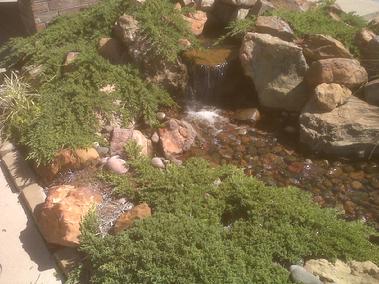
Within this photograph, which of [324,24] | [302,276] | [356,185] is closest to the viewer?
[302,276]

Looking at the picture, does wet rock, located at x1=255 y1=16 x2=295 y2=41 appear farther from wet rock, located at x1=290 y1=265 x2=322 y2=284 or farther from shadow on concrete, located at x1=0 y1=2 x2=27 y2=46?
shadow on concrete, located at x1=0 y1=2 x2=27 y2=46

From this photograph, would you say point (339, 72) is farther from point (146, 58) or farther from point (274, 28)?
point (146, 58)

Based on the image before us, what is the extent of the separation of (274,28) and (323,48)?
2.60 ft

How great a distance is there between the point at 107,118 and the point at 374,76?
3.72 metres

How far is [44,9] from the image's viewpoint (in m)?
6.51

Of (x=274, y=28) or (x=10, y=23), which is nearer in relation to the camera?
(x=274, y=28)

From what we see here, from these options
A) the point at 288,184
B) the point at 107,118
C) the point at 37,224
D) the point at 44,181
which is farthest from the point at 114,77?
the point at 288,184

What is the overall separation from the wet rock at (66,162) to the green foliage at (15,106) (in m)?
0.83

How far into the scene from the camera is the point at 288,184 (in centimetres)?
483

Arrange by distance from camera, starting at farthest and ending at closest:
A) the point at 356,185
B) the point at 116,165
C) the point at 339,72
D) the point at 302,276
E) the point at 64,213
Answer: the point at 339,72 < the point at 356,185 < the point at 116,165 < the point at 64,213 < the point at 302,276

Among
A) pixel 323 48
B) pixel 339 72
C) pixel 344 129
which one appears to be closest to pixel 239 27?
pixel 323 48

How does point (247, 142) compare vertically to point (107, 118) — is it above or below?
below

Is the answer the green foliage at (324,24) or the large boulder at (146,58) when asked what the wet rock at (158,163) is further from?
the green foliage at (324,24)

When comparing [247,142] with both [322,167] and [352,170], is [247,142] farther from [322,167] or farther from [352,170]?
[352,170]
